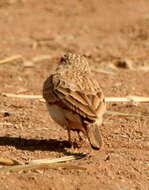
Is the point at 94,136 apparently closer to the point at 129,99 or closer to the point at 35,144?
the point at 35,144

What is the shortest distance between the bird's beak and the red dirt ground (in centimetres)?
24

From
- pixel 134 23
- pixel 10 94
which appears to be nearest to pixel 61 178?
pixel 10 94

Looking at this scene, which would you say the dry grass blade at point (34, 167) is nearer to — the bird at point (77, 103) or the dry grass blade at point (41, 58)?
the bird at point (77, 103)

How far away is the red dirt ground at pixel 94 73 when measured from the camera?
719cm

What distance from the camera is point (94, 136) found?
7.46 m

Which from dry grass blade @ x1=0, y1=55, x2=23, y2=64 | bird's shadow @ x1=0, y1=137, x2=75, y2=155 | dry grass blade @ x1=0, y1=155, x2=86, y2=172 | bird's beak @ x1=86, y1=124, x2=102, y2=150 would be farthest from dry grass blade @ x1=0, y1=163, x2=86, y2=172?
dry grass blade @ x1=0, y1=55, x2=23, y2=64

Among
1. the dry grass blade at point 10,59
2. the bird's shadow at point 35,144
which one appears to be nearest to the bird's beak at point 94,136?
the bird's shadow at point 35,144

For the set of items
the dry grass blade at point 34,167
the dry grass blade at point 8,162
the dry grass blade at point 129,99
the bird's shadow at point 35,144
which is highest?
the dry grass blade at point 129,99

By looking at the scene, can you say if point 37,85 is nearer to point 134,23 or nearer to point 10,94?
point 10,94

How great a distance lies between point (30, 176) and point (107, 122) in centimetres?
260

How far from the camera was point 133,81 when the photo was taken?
38.0 ft

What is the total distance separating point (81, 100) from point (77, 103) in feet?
0.27

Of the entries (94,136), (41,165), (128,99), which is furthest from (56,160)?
(128,99)

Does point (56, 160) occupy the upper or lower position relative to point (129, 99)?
lower
